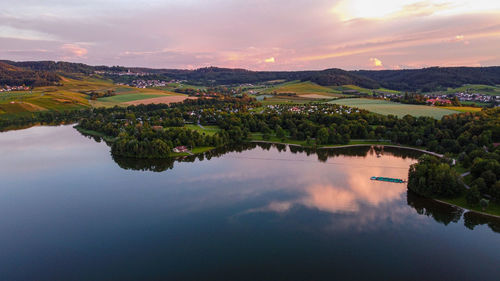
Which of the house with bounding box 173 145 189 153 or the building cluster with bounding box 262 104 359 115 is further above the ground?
the building cluster with bounding box 262 104 359 115

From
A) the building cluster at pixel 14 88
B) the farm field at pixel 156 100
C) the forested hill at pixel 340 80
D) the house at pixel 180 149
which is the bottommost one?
the house at pixel 180 149

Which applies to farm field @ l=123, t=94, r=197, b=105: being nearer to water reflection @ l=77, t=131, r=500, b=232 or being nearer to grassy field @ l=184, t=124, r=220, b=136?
grassy field @ l=184, t=124, r=220, b=136

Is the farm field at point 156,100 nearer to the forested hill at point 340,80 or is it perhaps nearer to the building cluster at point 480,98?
the forested hill at point 340,80

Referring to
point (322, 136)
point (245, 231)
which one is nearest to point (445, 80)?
point (322, 136)

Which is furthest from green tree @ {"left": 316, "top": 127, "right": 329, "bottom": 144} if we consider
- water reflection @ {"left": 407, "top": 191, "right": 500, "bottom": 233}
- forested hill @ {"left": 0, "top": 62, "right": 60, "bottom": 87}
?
forested hill @ {"left": 0, "top": 62, "right": 60, "bottom": 87}

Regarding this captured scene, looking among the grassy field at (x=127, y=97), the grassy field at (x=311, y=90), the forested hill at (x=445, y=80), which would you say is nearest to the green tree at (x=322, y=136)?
the grassy field at (x=311, y=90)

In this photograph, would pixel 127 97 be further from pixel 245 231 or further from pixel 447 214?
pixel 447 214

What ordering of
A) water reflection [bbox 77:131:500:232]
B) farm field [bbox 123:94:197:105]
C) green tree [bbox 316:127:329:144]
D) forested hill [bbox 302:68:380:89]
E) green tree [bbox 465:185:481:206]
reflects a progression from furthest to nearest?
forested hill [bbox 302:68:380:89] → farm field [bbox 123:94:197:105] → green tree [bbox 316:127:329:144] → green tree [bbox 465:185:481:206] → water reflection [bbox 77:131:500:232]

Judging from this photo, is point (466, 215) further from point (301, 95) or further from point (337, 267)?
point (301, 95)
